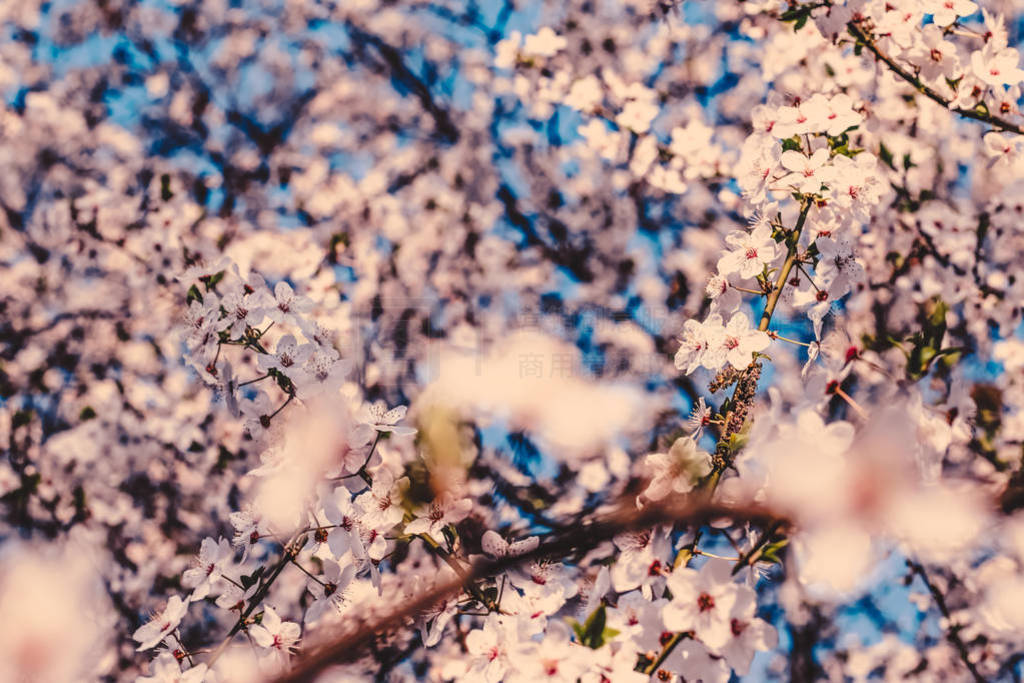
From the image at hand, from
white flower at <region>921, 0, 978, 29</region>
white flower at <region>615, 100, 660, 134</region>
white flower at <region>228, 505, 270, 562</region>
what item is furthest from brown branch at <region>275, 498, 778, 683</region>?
white flower at <region>615, 100, 660, 134</region>

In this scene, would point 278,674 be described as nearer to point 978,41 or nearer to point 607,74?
point 978,41

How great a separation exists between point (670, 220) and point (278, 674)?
382cm

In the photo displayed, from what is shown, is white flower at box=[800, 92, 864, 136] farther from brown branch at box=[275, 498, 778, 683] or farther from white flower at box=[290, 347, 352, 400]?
white flower at box=[290, 347, 352, 400]

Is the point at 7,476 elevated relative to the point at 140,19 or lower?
lower

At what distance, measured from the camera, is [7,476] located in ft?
11.9

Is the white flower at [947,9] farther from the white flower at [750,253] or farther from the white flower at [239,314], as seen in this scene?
the white flower at [239,314]

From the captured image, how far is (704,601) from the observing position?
3.16ft

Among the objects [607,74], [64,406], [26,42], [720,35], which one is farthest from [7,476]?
[720,35]

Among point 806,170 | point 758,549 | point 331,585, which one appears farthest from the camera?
point 331,585

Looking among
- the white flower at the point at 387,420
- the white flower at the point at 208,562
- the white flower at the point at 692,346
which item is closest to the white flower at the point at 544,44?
the white flower at the point at 692,346

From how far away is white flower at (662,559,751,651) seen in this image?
0.94 m

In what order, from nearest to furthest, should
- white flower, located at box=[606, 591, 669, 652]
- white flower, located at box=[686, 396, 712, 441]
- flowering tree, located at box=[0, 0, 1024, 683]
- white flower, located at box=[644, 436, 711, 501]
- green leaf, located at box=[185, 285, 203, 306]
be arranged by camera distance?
white flower, located at box=[606, 591, 669, 652] → white flower, located at box=[644, 436, 711, 501] → white flower, located at box=[686, 396, 712, 441] → green leaf, located at box=[185, 285, 203, 306] → flowering tree, located at box=[0, 0, 1024, 683]

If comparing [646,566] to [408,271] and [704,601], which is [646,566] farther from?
[408,271]

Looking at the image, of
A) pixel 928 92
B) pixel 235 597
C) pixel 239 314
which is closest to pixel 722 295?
pixel 928 92
